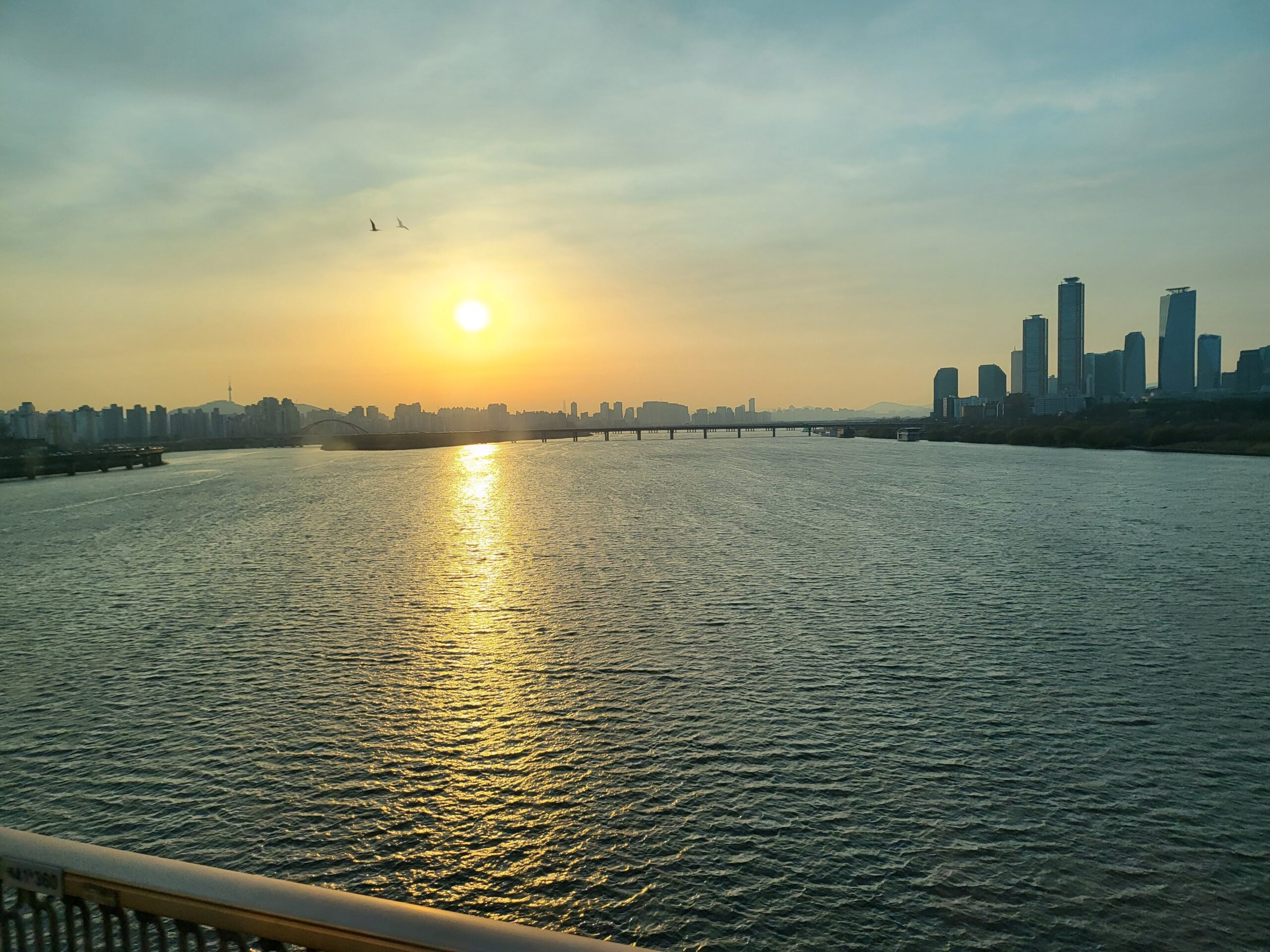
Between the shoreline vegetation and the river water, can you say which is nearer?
the river water

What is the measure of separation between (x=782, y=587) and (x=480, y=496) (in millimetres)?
58122

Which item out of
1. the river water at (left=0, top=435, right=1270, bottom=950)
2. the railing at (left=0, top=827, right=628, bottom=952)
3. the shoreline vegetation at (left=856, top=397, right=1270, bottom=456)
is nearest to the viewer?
the railing at (left=0, top=827, right=628, bottom=952)

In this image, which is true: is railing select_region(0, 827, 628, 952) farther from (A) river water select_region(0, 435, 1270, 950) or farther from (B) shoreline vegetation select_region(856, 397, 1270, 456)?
(B) shoreline vegetation select_region(856, 397, 1270, 456)

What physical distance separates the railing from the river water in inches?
303

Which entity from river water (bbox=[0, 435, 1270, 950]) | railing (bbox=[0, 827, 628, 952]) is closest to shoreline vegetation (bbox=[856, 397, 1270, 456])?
river water (bbox=[0, 435, 1270, 950])

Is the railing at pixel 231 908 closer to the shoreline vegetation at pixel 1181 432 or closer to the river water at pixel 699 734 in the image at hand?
the river water at pixel 699 734

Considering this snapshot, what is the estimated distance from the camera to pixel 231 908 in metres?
3.62

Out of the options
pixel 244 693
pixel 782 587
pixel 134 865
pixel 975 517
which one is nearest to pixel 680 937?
pixel 134 865

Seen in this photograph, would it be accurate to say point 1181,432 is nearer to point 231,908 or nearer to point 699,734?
point 699,734

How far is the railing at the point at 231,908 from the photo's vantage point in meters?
3.32

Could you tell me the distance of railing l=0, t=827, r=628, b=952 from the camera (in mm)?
3320

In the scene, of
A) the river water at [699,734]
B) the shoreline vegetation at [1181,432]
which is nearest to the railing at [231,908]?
the river water at [699,734]

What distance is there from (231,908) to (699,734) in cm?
1394

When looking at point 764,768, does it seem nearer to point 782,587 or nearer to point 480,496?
point 782,587
